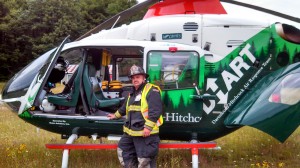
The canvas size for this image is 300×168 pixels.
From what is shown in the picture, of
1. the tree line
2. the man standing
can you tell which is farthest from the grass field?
the tree line

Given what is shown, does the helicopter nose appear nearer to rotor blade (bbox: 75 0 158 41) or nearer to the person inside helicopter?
the person inside helicopter

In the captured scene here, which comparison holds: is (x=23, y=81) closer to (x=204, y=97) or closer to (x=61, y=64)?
(x=61, y=64)

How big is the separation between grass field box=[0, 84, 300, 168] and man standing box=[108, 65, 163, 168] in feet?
2.25

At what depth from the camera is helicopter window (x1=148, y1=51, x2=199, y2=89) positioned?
5.62m

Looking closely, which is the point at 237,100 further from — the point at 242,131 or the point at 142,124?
the point at 242,131

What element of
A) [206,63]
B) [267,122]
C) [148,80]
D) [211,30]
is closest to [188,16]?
[211,30]

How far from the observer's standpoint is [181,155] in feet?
22.4

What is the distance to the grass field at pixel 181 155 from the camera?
6047 mm

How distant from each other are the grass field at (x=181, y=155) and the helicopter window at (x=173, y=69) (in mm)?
1239

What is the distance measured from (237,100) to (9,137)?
557 cm

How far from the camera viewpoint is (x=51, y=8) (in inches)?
1599

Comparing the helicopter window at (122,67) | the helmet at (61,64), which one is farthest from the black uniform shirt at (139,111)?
the helicopter window at (122,67)

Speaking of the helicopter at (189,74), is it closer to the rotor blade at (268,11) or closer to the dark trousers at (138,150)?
the rotor blade at (268,11)

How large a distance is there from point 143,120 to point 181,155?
2.13 m
